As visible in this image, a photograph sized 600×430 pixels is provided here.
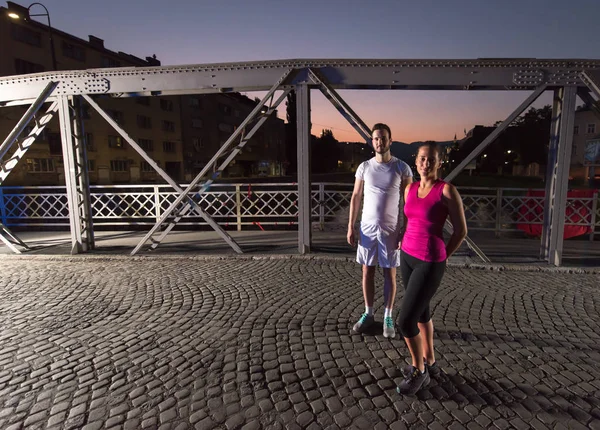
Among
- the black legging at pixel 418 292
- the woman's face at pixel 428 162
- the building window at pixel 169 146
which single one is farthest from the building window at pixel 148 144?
the black legging at pixel 418 292

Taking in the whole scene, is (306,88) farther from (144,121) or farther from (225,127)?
(225,127)

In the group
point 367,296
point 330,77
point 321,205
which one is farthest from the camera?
point 321,205

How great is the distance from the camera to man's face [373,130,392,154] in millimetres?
3562

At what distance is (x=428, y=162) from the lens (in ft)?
9.01

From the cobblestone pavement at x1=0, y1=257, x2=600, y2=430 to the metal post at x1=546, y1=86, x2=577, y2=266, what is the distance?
34.0 inches

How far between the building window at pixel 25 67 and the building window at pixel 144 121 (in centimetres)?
1095

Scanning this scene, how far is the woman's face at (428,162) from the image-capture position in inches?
108

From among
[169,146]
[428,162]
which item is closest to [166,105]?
[169,146]

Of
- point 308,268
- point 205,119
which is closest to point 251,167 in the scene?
point 205,119

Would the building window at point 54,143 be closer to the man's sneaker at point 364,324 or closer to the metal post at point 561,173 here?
the man's sneaker at point 364,324

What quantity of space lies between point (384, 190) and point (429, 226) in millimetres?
969

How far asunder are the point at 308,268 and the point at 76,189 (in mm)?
5264

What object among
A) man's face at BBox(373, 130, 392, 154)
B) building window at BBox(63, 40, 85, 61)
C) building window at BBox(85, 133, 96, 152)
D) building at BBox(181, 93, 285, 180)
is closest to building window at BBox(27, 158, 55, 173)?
building window at BBox(85, 133, 96, 152)

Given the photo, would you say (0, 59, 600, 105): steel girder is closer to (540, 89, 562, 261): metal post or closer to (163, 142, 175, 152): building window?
(540, 89, 562, 261): metal post
